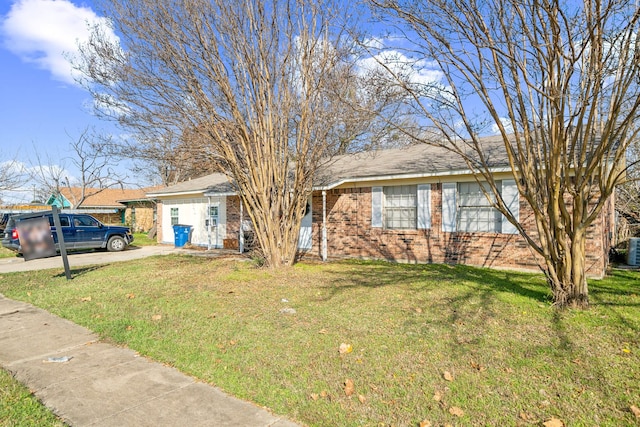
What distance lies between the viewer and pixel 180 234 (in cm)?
1800

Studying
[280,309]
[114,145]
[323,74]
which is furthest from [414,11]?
[114,145]

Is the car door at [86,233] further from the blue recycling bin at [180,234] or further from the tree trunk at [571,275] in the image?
the tree trunk at [571,275]

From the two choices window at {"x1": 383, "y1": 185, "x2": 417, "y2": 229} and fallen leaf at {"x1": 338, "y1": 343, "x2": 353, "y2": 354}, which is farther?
window at {"x1": 383, "y1": 185, "x2": 417, "y2": 229}

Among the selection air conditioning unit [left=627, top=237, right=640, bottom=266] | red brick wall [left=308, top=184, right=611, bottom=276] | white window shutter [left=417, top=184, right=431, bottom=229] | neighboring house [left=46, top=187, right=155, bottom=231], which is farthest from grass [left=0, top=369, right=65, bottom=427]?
neighboring house [left=46, top=187, right=155, bottom=231]

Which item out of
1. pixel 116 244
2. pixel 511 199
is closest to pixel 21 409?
pixel 511 199

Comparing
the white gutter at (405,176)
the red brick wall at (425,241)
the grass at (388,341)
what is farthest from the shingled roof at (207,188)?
the grass at (388,341)

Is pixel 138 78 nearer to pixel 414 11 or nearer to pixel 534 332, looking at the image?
pixel 414 11

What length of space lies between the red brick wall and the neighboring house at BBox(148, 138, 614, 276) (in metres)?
0.02

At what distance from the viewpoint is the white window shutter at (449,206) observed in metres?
11.1

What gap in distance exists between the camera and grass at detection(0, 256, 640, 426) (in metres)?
3.35

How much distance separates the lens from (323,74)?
32.4 feet

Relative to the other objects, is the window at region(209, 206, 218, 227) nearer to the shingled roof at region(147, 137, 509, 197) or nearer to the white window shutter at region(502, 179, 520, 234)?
the shingled roof at region(147, 137, 509, 197)

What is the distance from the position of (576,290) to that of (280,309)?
14.5ft

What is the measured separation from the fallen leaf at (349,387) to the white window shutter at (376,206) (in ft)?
29.2
